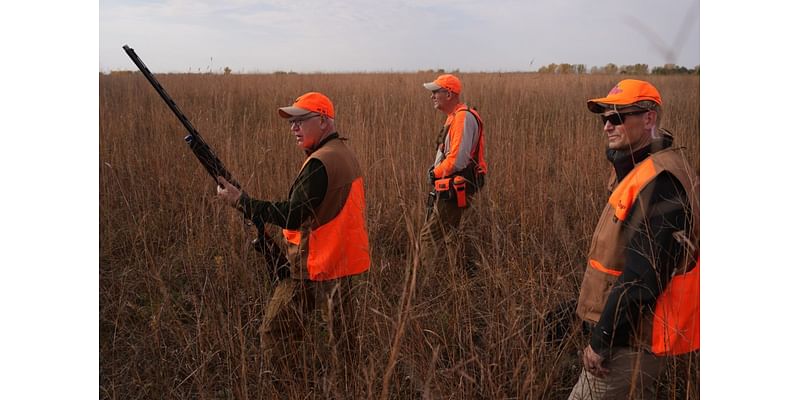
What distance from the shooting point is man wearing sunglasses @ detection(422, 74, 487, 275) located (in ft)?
11.5

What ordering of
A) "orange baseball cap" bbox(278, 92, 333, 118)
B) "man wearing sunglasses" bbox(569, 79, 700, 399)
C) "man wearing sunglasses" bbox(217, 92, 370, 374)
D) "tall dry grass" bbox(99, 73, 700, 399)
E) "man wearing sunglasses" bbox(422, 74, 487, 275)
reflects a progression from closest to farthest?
"man wearing sunglasses" bbox(569, 79, 700, 399) → "tall dry grass" bbox(99, 73, 700, 399) → "man wearing sunglasses" bbox(217, 92, 370, 374) → "orange baseball cap" bbox(278, 92, 333, 118) → "man wearing sunglasses" bbox(422, 74, 487, 275)

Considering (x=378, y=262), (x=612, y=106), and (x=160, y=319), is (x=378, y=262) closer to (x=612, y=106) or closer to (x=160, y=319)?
(x=160, y=319)

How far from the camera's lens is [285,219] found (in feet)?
7.32

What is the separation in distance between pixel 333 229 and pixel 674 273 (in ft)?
4.55

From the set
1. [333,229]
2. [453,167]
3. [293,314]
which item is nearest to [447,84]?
[453,167]

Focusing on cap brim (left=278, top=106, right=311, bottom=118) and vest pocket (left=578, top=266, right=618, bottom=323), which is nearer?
vest pocket (left=578, top=266, right=618, bottom=323)

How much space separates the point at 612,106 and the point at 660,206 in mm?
385

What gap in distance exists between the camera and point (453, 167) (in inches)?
139

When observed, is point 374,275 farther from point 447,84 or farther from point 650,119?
point 650,119

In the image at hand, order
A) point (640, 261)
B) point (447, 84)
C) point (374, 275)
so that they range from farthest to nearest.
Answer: point (447, 84) → point (374, 275) → point (640, 261)

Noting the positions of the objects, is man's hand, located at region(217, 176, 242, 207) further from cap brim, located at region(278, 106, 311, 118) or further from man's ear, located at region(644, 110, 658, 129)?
man's ear, located at region(644, 110, 658, 129)

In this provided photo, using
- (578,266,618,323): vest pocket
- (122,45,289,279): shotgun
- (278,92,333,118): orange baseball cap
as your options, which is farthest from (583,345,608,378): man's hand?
(278,92,333,118): orange baseball cap

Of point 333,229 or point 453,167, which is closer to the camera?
point 333,229

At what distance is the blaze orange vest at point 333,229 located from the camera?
2.26m
